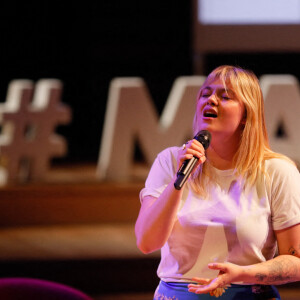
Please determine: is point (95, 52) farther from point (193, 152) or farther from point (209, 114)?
point (193, 152)

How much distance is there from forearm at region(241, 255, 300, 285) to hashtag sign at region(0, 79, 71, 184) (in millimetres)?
2935

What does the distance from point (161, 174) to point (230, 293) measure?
0.37m

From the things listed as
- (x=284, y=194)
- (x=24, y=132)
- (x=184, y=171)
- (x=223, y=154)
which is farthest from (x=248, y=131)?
(x=24, y=132)

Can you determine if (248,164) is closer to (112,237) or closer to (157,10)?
(112,237)

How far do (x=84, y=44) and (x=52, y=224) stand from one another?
186 centimetres

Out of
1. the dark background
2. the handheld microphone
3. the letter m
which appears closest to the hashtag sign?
the letter m

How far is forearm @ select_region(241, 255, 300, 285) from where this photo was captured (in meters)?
1.47

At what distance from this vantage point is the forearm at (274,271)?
1.47 metres

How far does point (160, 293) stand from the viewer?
161 cm

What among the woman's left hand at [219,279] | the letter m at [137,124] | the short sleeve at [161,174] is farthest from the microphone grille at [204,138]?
the letter m at [137,124]

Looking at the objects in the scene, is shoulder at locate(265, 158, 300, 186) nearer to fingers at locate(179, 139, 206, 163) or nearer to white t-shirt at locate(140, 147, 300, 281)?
white t-shirt at locate(140, 147, 300, 281)

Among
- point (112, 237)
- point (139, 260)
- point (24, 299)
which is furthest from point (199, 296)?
point (112, 237)

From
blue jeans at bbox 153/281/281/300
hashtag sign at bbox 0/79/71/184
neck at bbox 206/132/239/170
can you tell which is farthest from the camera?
hashtag sign at bbox 0/79/71/184

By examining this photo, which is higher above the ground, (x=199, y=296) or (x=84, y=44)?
(x=84, y=44)
